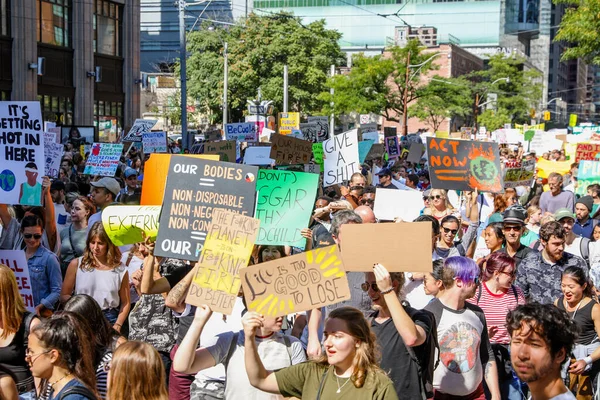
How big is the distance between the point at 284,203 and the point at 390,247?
2290mm

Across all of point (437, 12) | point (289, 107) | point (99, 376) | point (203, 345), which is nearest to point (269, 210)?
point (203, 345)

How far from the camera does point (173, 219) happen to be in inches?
226

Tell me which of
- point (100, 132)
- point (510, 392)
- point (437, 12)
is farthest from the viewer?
point (437, 12)

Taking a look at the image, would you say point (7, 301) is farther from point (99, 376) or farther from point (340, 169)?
point (340, 169)

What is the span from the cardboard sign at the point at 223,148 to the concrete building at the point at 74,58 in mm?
23524

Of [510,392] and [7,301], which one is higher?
[7,301]

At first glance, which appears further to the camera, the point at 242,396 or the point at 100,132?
the point at 100,132

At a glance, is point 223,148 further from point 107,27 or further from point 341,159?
point 107,27

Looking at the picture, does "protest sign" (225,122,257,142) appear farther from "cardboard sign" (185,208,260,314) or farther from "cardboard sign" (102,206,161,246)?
"cardboard sign" (185,208,260,314)

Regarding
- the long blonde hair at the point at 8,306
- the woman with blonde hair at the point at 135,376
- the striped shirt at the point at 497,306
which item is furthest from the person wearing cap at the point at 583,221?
the woman with blonde hair at the point at 135,376

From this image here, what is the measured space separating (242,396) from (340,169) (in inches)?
306

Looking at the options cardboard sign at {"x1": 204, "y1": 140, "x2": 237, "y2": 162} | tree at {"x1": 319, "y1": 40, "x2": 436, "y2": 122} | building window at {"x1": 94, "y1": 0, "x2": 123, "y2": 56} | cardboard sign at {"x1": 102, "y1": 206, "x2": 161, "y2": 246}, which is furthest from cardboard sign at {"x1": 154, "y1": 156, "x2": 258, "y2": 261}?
tree at {"x1": 319, "y1": 40, "x2": 436, "y2": 122}

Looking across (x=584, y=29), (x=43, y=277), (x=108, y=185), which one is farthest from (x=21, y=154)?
(x=584, y=29)

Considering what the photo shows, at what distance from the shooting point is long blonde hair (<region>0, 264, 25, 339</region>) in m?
5.31
